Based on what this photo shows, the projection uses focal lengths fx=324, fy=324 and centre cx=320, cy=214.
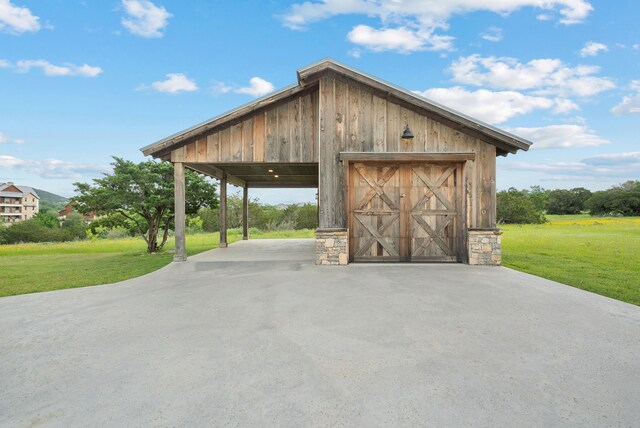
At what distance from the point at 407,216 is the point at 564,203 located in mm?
58262

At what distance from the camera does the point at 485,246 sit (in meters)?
8.12

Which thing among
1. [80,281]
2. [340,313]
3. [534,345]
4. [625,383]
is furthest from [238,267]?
[625,383]

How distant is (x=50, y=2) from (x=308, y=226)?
18.4 meters

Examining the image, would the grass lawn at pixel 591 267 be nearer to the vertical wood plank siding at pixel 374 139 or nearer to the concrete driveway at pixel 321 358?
the concrete driveway at pixel 321 358

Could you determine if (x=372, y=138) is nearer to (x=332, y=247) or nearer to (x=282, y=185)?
(x=332, y=247)

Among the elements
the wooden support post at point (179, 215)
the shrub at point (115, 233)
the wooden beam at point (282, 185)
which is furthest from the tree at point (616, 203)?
the shrub at point (115, 233)

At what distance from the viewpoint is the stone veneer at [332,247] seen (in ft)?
26.5

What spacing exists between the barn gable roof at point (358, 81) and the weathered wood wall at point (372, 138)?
243 mm

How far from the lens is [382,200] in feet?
27.8

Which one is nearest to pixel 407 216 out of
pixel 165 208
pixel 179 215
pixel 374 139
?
pixel 374 139

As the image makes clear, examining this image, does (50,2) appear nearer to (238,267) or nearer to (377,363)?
(238,267)

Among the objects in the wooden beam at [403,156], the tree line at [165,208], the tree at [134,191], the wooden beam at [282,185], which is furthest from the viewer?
the wooden beam at [282,185]

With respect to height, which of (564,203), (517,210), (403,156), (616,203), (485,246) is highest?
(564,203)

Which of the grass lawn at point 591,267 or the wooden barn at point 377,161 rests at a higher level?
the wooden barn at point 377,161
